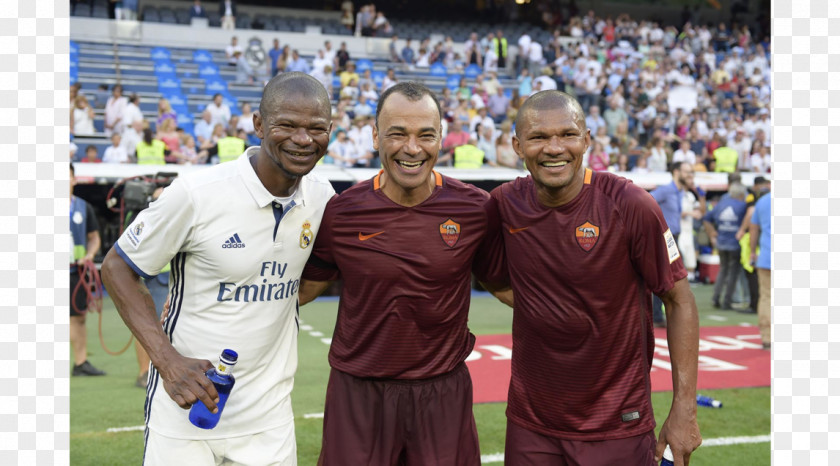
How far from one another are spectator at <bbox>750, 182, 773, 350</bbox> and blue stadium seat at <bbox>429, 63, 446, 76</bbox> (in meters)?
16.1

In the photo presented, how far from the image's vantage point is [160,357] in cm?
278

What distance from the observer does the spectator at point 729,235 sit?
1190 cm

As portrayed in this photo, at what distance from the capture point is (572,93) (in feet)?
47.8

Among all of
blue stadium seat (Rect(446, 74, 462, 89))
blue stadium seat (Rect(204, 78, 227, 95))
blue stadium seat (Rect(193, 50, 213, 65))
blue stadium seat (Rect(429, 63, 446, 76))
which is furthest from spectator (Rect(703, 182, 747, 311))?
blue stadium seat (Rect(193, 50, 213, 65))

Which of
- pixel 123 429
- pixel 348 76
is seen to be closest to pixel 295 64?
pixel 348 76

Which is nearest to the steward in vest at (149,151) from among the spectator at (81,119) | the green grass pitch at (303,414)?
the spectator at (81,119)

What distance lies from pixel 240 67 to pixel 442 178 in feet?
66.8

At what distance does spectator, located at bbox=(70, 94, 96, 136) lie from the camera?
1563 cm

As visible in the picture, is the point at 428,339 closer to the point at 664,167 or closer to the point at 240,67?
the point at 664,167

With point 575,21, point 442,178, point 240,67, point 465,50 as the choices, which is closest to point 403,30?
point 465,50

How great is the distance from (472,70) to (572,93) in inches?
429

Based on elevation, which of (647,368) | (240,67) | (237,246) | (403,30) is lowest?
(647,368)

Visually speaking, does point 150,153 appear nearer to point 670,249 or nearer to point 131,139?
point 131,139

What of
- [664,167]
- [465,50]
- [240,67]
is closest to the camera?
[664,167]
